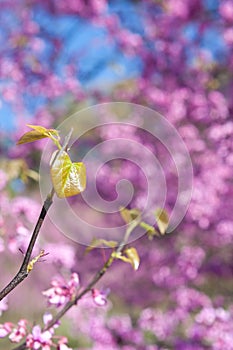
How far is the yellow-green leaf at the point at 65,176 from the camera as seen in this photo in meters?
1.02

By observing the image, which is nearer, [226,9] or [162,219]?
[162,219]

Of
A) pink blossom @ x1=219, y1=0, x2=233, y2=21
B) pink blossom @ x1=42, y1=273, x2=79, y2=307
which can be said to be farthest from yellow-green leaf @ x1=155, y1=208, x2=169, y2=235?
pink blossom @ x1=219, y1=0, x2=233, y2=21

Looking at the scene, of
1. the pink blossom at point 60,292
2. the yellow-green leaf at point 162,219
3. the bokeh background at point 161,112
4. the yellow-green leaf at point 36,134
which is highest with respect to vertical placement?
the yellow-green leaf at point 36,134

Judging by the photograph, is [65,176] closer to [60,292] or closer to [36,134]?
[36,134]

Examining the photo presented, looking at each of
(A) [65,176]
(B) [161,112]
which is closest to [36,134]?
(A) [65,176]

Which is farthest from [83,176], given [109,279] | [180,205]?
[109,279]

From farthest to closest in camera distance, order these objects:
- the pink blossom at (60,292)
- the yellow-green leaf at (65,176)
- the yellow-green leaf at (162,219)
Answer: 1. the yellow-green leaf at (162,219)
2. the pink blossom at (60,292)
3. the yellow-green leaf at (65,176)

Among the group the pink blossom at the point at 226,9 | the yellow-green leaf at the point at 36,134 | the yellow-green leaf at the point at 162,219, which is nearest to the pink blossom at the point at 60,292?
the yellow-green leaf at the point at 162,219

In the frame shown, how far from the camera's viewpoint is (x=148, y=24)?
600 cm

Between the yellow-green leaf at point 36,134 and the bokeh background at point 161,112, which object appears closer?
the yellow-green leaf at point 36,134

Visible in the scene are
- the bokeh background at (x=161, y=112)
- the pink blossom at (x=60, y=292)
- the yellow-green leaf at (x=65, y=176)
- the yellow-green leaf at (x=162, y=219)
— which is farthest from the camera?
the bokeh background at (x=161, y=112)

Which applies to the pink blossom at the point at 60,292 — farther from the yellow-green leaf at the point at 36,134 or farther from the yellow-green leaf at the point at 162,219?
the yellow-green leaf at the point at 36,134

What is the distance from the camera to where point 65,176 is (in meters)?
1.03

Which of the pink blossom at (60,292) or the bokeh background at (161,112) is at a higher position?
the pink blossom at (60,292)
